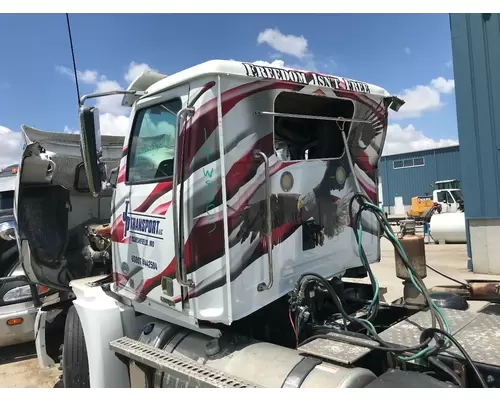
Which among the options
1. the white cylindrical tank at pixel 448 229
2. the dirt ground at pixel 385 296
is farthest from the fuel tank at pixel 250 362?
the white cylindrical tank at pixel 448 229

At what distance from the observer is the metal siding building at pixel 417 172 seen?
31906mm

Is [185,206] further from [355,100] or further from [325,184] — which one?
[355,100]

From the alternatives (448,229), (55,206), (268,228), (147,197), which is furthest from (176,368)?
(448,229)

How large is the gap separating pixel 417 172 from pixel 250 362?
110ft

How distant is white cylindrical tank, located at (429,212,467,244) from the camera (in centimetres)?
1381

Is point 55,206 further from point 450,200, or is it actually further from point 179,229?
point 450,200

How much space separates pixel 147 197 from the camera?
3.05 m

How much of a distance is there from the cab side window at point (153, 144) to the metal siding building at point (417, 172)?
3086 centimetres

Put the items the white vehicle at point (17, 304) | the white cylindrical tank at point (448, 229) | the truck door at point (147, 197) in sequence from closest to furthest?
the truck door at point (147, 197), the white vehicle at point (17, 304), the white cylindrical tank at point (448, 229)

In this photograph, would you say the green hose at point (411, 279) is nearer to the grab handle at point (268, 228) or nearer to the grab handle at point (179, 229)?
the grab handle at point (268, 228)

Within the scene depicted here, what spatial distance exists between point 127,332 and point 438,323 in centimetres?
232

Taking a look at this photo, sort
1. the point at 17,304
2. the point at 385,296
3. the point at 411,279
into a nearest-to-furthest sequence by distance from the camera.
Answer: the point at 411,279, the point at 17,304, the point at 385,296

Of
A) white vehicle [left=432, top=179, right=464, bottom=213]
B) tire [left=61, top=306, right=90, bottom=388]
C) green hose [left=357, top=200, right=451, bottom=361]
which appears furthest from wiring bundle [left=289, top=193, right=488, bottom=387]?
white vehicle [left=432, top=179, right=464, bottom=213]

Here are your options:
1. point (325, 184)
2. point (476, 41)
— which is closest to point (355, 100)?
point (325, 184)
